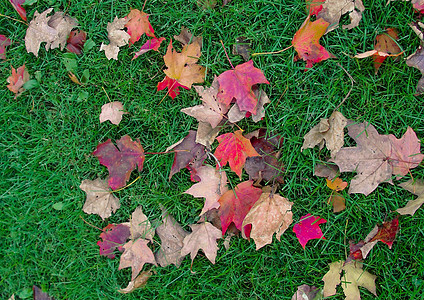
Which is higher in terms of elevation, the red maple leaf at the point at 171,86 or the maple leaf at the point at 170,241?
the red maple leaf at the point at 171,86

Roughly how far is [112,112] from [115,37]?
512mm

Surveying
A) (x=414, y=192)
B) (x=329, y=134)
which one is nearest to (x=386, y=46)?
(x=329, y=134)

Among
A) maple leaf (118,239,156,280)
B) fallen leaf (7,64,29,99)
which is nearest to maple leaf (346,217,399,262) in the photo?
maple leaf (118,239,156,280)

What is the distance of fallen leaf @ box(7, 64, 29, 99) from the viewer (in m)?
2.21

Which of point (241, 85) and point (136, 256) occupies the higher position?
point (241, 85)

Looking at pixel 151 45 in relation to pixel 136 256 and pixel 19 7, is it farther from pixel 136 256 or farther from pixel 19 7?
pixel 136 256

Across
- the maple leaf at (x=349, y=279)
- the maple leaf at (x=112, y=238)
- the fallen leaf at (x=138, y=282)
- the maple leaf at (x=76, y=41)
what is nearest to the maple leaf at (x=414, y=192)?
the maple leaf at (x=349, y=279)

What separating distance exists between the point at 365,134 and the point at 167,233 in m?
1.36

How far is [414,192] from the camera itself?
1.77 metres

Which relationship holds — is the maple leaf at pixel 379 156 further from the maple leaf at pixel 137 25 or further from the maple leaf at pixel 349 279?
the maple leaf at pixel 137 25

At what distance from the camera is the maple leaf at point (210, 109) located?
1.85 meters

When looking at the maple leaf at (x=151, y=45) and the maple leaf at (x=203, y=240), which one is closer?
the maple leaf at (x=203, y=240)

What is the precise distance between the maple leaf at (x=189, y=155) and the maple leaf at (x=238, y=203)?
10.6 inches

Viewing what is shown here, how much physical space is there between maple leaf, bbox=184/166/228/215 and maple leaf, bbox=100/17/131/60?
3.27 ft
